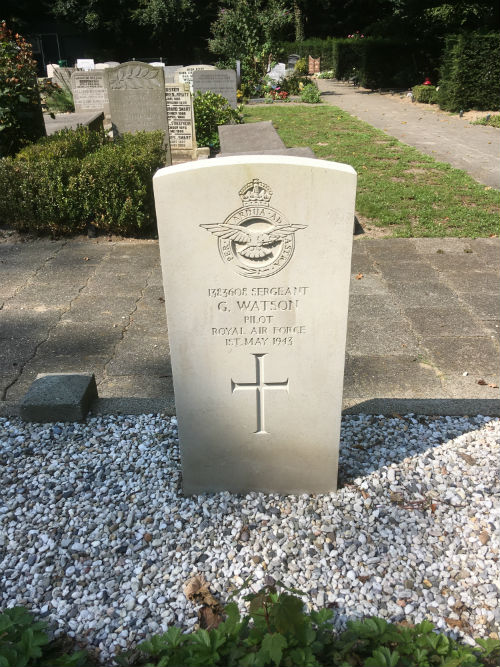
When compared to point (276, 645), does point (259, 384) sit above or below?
above

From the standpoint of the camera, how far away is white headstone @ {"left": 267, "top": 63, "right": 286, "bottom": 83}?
73.9ft

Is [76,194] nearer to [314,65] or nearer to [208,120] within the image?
[208,120]

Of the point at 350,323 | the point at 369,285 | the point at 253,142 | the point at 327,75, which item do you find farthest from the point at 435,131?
the point at 327,75

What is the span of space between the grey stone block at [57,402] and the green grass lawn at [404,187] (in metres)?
4.97

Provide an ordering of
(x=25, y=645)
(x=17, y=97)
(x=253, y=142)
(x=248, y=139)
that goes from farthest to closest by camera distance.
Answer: (x=248, y=139), (x=253, y=142), (x=17, y=97), (x=25, y=645)

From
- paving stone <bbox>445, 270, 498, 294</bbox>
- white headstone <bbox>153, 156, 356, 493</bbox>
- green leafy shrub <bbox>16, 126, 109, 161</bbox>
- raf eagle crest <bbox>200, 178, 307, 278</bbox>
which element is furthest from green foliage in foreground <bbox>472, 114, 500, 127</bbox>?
raf eagle crest <bbox>200, 178, 307, 278</bbox>

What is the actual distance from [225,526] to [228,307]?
3.46ft

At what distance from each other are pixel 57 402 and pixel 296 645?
2120 mm

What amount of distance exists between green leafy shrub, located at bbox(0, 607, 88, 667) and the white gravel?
193 millimetres

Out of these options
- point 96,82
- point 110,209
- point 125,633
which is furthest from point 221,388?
point 96,82

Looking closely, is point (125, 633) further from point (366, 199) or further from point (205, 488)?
point (366, 199)

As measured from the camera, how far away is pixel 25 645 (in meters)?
1.83

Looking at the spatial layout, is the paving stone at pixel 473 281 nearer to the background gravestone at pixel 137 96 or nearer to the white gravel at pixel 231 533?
the white gravel at pixel 231 533

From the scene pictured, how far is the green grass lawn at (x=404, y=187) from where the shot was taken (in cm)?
744
